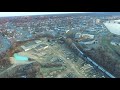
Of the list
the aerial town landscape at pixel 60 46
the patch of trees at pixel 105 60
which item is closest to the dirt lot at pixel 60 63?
the aerial town landscape at pixel 60 46

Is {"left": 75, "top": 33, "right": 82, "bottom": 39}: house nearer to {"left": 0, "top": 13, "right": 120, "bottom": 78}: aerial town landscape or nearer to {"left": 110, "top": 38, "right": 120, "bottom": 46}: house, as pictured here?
{"left": 0, "top": 13, "right": 120, "bottom": 78}: aerial town landscape

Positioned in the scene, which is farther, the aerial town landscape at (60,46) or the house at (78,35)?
the house at (78,35)

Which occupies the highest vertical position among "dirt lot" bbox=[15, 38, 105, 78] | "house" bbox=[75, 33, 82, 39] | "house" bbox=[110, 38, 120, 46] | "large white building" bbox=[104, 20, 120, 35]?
"large white building" bbox=[104, 20, 120, 35]

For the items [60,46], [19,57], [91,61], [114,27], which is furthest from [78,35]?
[19,57]

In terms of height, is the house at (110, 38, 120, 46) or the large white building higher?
the large white building

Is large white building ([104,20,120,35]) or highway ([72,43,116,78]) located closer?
highway ([72,43,116,78])

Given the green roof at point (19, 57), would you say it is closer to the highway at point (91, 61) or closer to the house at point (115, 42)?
the highway at point (91, 61)

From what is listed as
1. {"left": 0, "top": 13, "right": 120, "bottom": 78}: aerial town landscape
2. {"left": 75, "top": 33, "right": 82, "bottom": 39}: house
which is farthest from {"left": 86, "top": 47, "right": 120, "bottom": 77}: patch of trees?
{"left": 75, "top": 33, "right": 82, "bottom": 39}: house

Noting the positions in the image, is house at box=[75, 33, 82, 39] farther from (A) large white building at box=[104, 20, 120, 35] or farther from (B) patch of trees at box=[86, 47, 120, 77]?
(A) large white building at box=[104, 20, 120, 35]

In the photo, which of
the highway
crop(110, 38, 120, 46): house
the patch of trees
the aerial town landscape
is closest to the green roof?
the aerial town landscape

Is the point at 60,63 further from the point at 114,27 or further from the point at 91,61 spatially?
the point at 114,27
